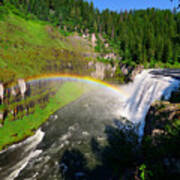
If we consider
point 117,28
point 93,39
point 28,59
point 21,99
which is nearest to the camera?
point 21,99

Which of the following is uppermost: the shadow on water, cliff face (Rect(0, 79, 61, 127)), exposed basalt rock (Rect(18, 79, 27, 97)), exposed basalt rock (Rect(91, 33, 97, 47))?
exposed basalt rock (Rect(91, 33, 97, 47))

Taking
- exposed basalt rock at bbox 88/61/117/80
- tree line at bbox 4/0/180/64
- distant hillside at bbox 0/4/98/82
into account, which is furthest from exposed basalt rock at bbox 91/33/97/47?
distant hillside at bbox 0/4/98/82

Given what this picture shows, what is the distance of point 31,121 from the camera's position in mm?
14602

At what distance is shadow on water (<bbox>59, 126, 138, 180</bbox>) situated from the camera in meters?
7.00

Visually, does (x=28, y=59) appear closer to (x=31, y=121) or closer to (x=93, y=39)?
(x=31, y=121)

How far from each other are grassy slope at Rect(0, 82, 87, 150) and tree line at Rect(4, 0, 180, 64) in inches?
1123

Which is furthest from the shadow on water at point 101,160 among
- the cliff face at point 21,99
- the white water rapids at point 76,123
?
the cliff face at point 21,99

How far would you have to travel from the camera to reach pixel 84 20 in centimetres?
6062

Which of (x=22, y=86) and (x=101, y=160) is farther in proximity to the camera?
(x=22, y=86)

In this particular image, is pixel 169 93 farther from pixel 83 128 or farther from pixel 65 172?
pixel 65 172

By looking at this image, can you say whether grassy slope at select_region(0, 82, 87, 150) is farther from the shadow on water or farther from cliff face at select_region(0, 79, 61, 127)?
the shadow on water

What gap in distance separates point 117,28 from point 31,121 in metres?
63.5

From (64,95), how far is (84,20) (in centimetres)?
5012

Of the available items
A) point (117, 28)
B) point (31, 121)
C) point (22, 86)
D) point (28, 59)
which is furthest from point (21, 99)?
point (117, 28)
